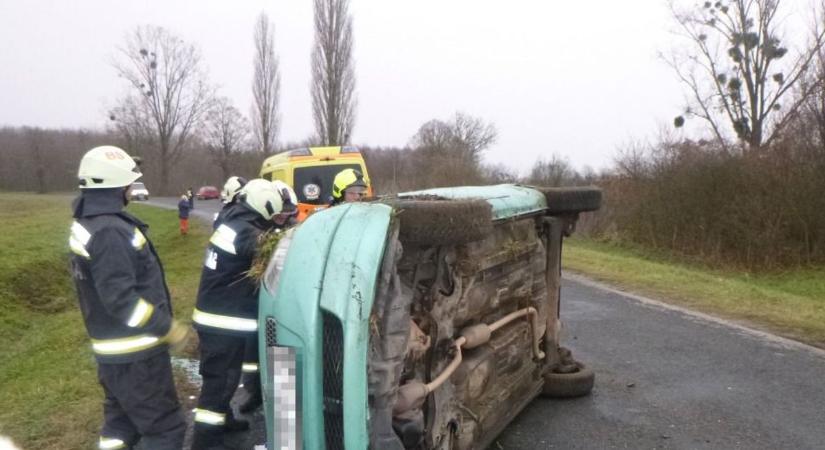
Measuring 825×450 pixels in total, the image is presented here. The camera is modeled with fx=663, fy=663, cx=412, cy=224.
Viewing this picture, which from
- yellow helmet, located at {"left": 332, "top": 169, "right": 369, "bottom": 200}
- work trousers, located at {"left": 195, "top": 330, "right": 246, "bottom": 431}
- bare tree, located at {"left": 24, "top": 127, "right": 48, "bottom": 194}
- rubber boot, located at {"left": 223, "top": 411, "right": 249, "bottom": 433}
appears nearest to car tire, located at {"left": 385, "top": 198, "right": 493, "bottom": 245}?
work trousers, located at {"left": 195, "top": 330, "right": 246, "bottom": 431}

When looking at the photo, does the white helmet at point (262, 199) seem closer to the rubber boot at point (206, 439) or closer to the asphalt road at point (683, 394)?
the rubber boot at point (206, 439)

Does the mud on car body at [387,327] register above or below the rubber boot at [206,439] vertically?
above

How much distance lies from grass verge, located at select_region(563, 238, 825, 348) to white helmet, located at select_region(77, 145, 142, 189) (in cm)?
630

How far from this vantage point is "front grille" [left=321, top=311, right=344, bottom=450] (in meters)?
2.39

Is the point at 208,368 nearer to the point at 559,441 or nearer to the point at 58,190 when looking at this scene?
the point at 559,441

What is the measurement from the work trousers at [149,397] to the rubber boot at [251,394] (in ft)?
4.06

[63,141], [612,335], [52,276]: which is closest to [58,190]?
[63,141]

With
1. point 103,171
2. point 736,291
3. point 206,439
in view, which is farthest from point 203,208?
point 103,171

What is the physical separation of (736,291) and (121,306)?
8.97 m

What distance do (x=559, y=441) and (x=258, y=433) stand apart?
1.88 m

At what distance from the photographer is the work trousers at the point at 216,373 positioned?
12.4ft

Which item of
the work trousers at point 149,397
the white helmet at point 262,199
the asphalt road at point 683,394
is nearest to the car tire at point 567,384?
the asphalt road at point 683,394

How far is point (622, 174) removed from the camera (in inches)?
790

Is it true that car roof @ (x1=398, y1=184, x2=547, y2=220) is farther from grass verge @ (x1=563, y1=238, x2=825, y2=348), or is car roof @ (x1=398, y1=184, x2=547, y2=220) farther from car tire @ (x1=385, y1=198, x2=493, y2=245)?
grass verge @ (x1=563, y1=238, x2=825, y2=348)
